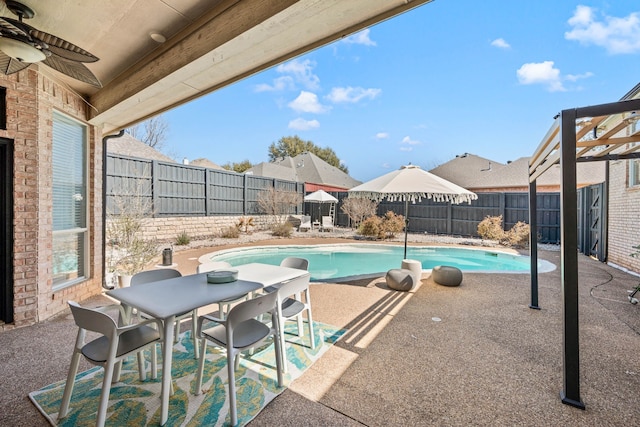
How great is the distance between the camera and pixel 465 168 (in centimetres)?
2070

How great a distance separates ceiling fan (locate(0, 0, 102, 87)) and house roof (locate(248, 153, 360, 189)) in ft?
58.5

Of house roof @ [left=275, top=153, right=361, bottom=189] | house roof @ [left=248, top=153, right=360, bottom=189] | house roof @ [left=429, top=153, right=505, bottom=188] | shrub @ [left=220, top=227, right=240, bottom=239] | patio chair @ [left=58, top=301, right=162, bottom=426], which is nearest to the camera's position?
patio chair @ [left=58, top=301, right=162, bottom=426]

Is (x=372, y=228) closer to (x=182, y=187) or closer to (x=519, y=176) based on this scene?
(x=182, y=187)

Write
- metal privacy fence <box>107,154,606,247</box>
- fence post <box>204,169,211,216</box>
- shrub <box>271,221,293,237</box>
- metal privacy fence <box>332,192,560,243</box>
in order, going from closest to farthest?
1. metal privacy fence <box>107,154,606,247</box>
2. metal privacy fence <box>332,192,560,243</box>
3. fence post <box>204,169,211,216</box>
4. shrub <box>271,221,293,237</box>

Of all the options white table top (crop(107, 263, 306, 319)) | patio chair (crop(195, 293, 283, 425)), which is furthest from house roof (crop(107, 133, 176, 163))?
patio chair (crop(195, 293, 283, 425))

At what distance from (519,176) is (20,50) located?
21.3 metres

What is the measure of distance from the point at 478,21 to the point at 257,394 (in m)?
Result: 14.7

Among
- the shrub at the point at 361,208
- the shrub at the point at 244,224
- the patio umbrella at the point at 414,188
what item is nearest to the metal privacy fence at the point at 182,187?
the shrub at the point at 244,224

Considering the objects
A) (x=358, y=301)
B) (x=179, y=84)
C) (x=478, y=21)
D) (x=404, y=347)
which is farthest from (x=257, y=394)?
(x=478, y=21)

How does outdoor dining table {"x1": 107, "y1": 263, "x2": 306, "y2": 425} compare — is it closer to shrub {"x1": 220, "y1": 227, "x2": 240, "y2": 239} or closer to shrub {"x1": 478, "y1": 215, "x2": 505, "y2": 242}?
shrub {"x1": 220, "y1": 227, "x2": 240, "y2": 239}

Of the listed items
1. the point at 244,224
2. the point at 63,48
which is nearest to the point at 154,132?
the point at 244,224

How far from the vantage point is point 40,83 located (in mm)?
3553

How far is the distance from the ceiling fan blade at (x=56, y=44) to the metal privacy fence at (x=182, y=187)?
21.6ft

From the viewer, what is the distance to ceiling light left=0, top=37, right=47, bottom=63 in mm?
2006
